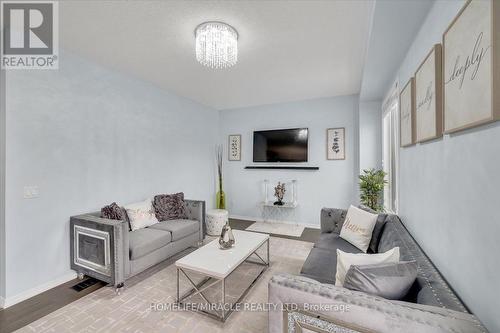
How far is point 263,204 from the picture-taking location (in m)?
4.71

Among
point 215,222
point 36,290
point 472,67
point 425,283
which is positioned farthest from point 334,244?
point 36,290

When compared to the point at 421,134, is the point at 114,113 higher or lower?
higher

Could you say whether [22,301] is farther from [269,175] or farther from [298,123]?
[298,123]

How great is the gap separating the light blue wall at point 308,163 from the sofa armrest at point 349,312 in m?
3.53

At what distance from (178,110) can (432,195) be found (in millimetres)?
3986

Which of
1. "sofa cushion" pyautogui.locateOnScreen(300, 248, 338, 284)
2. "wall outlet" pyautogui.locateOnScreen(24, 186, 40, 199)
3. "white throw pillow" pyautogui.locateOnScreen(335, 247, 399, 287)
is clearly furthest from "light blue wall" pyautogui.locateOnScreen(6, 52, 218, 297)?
"white throw pillow" pyautogui.locateOnScreen(335, 247, 399, 287)

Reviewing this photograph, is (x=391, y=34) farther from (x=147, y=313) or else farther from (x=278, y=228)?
(x=278, y=228)

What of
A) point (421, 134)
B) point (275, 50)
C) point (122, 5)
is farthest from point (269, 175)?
point (122, 5)

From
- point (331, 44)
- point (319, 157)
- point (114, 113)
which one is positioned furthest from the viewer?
point (319, 157)

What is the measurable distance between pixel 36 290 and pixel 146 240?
1101mm

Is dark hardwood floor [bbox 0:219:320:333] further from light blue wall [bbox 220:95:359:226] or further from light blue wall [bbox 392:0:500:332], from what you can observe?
light blue wall [bbox 220:95:359:226]

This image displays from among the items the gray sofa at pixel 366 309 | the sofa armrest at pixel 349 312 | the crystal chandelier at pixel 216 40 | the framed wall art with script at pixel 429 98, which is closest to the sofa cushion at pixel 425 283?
the gray sofa at pixel 366 309

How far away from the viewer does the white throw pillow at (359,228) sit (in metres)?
2.29

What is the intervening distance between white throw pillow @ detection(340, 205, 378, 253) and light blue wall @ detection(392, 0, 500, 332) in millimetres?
509
